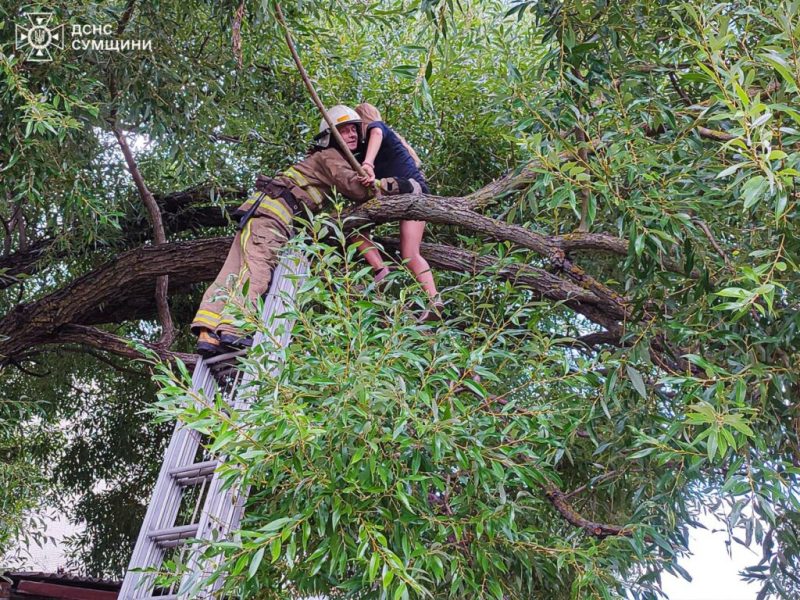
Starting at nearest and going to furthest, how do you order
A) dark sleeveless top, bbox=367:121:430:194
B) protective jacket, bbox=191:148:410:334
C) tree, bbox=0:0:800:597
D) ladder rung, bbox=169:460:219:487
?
tree, bbox=0:0:800:597 < ladder rung, bbox=169:460:219:487 < protective jacket, bbox=191:148:410:334 < dark sleeveless top, bbox=367:121:430:194

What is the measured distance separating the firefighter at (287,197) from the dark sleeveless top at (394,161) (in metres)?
0.12

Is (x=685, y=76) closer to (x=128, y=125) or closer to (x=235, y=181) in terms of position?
(x=128, y=125)

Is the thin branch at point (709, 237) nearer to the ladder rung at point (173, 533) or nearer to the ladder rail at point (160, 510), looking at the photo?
the ladder rail at point (160, 510)

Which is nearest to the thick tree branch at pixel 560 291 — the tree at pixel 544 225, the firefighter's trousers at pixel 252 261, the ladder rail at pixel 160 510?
the tree at pixel 544 225

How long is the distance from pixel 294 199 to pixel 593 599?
205cm

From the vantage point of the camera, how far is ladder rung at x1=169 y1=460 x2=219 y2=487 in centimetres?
293

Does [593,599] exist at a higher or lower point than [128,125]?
lower

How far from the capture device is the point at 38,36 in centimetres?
366

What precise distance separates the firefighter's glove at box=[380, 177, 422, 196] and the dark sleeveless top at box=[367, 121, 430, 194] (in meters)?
0.10

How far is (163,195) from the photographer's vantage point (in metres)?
5.20

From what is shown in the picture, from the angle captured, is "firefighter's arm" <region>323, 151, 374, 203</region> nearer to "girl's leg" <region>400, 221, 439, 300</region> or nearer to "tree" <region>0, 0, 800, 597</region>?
"tree" <region>0, 0, 800, 597</region>

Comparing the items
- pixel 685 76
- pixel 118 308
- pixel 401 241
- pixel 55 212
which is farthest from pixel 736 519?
pixel 55 212

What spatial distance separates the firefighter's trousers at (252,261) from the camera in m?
3.37

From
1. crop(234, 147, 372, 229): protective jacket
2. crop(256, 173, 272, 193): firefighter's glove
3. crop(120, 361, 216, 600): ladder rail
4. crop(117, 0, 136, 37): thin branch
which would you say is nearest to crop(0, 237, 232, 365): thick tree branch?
crop(256, 173, 272, 193): firefighter's glove
